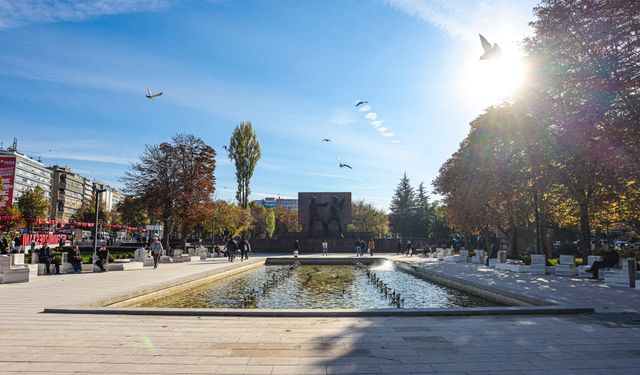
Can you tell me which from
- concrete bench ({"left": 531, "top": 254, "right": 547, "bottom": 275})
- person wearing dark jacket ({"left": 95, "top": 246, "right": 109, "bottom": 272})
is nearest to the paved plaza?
concrete bench ({"left": 531, "top": 254, "right": 547, "bottom": 275})

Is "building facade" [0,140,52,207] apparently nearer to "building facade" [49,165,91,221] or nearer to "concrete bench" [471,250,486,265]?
"building facade" [49,165,91,221]

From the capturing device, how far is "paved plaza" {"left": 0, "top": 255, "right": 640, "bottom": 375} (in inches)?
202

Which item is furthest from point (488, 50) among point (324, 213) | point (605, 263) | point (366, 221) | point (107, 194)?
point (107, 194)

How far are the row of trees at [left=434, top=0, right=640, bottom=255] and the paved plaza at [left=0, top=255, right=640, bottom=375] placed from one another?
25.7 ft

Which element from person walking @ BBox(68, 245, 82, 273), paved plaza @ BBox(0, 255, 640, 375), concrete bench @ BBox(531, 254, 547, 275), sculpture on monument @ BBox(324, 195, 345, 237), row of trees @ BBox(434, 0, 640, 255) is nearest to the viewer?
paved plaza @ BBox(0, 255, 640, 375)

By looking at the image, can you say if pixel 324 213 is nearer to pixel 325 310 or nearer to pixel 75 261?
pixel 75 261

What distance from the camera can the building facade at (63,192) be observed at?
118562 millimetres

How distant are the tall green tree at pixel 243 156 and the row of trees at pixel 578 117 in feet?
120

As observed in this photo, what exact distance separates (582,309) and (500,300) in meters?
3.39

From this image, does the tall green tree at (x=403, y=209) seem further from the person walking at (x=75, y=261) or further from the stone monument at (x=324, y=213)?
the person walking at (x=75, y=261)

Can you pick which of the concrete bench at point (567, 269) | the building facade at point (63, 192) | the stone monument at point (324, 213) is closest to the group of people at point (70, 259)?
the concrete bench at point (567, 269)

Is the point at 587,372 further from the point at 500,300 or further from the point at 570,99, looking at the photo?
the point at 570,99

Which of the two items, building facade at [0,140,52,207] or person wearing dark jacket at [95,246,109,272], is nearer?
person wearing dark jacket at [95,246,109,272]

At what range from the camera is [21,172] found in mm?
104000
